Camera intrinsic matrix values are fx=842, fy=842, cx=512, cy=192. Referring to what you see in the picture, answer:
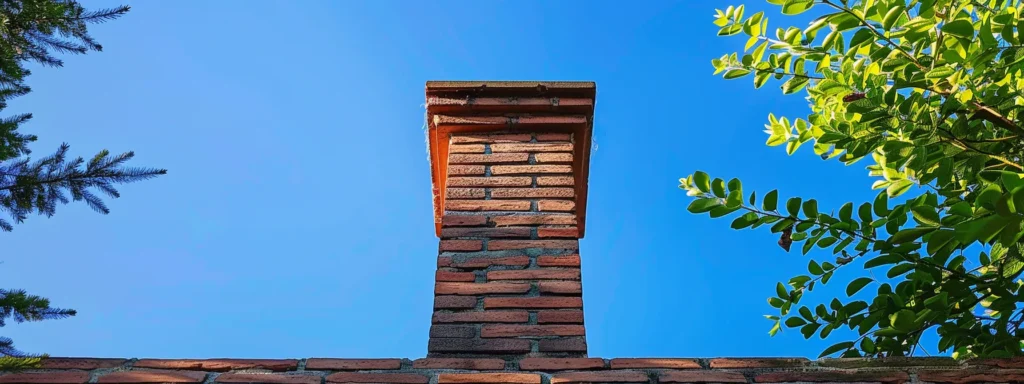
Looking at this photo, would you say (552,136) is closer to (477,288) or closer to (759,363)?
(477,288)

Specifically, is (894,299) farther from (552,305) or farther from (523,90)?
(523,90)

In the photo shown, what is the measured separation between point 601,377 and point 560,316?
450 mm

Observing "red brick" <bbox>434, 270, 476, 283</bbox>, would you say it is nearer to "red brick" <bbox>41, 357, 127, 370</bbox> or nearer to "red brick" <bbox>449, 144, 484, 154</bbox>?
"red brick" <bbox>449, 144, 484, 154</bbox>

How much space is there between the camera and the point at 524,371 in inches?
114

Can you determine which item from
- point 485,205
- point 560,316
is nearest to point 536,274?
point 560,316

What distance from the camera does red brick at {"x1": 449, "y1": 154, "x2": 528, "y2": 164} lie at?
3.97 metres

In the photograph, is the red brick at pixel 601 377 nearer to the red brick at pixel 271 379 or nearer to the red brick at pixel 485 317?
the red brick at pixel 485 317

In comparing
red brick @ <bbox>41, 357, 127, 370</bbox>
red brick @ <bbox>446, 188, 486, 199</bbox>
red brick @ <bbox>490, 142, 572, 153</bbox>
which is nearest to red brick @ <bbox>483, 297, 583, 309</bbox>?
red brick @ <bbox>446, 188, 486, 199</bbox>

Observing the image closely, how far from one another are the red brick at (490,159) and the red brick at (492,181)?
0.35 ft

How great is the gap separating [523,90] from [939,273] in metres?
1.99

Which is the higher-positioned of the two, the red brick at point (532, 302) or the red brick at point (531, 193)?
the red brick at point (531, 193)

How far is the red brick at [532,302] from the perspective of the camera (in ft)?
10.8

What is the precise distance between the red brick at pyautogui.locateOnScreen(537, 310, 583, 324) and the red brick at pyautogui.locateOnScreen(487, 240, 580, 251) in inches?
14.1

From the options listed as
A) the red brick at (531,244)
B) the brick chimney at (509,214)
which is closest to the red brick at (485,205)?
the brick chimney at (509,214)
